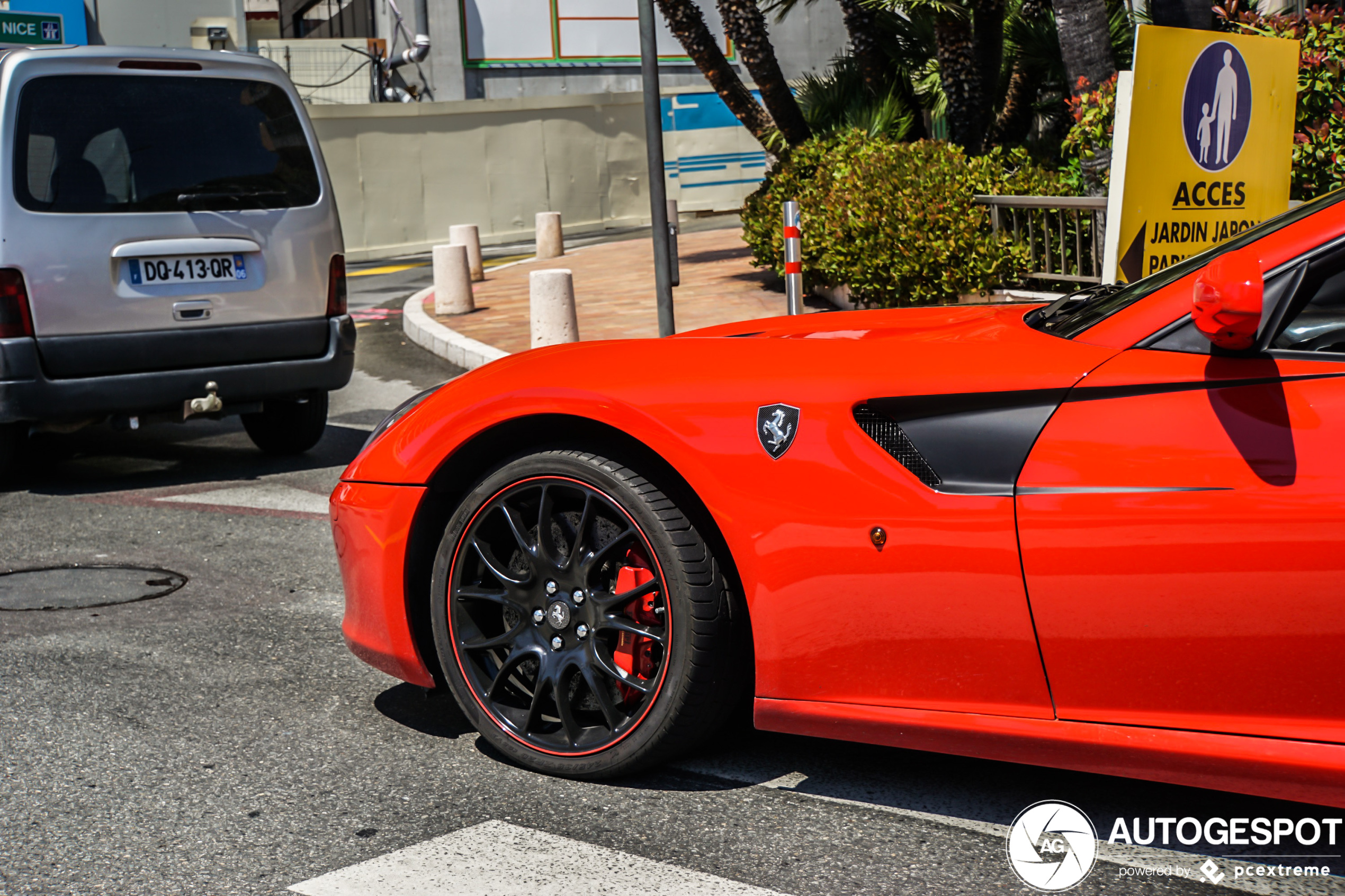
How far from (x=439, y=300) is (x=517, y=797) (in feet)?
37.6

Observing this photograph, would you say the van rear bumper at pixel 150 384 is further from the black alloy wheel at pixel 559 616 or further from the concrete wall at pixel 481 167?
the concrete wall at pixel 481 167

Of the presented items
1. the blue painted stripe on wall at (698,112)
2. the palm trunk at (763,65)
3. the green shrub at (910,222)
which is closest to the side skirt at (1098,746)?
the green shrub at (910,222)

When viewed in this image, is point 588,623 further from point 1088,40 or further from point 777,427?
point 1088,40

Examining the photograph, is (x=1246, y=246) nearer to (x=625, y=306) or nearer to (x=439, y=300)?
(x=625, y=306)

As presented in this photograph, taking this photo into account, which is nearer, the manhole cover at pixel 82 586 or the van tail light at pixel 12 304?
the manhole cover at pixel 82 586

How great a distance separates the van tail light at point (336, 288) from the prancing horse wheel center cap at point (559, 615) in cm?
454

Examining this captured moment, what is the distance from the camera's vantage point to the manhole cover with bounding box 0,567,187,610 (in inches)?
192

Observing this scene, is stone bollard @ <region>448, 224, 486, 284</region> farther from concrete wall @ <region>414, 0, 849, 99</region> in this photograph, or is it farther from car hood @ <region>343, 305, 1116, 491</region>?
car hood @ <region>343, 305, 1116, 491</region>

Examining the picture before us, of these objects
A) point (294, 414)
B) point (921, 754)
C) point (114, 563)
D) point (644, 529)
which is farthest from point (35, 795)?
point (294, 414)

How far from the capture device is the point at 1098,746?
2.64 metres

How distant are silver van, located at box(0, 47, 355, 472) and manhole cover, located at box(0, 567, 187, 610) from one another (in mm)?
1537

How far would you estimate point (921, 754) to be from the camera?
11.1 ft

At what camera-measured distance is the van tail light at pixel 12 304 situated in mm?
6438

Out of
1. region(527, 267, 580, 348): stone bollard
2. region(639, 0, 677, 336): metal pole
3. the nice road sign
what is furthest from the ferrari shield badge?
the nice road sign
